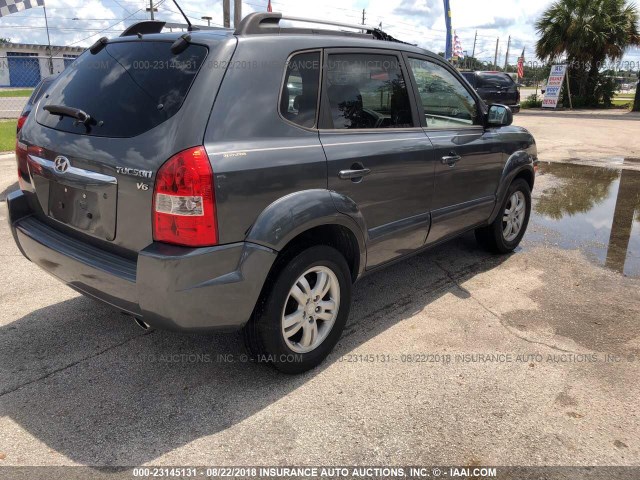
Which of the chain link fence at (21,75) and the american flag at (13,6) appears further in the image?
the chain link fence at (21,75)

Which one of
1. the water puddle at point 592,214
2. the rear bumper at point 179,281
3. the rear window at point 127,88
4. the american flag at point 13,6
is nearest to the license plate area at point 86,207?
the rear bumper at point 179,281

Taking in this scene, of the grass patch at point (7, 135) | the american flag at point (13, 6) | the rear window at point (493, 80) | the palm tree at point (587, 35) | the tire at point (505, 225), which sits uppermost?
the palm tree at point (587, 35)

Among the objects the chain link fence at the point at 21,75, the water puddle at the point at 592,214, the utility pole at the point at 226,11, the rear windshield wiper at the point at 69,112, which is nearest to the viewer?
the rear windshield wiper at the point at 69,112

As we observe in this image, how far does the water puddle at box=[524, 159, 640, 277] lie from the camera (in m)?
5.37

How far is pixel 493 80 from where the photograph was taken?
735 inches

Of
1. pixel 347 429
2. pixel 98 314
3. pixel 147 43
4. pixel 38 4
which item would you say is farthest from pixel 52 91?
pixel 38 4

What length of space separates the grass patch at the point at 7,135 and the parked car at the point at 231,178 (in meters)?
8.11

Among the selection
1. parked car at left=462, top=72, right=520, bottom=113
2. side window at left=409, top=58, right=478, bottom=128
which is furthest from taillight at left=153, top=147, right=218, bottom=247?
parked car at left=462, top=72, right=520, bottom=113

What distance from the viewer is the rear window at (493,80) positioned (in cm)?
1847

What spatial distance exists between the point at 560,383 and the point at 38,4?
49.7ft

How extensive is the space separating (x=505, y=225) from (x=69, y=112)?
12.6 ft

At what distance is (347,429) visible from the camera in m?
2.59

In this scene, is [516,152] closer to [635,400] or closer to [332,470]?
[635,400]

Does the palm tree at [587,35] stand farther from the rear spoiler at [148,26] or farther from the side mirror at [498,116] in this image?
the rear spoiler at [148,26]
